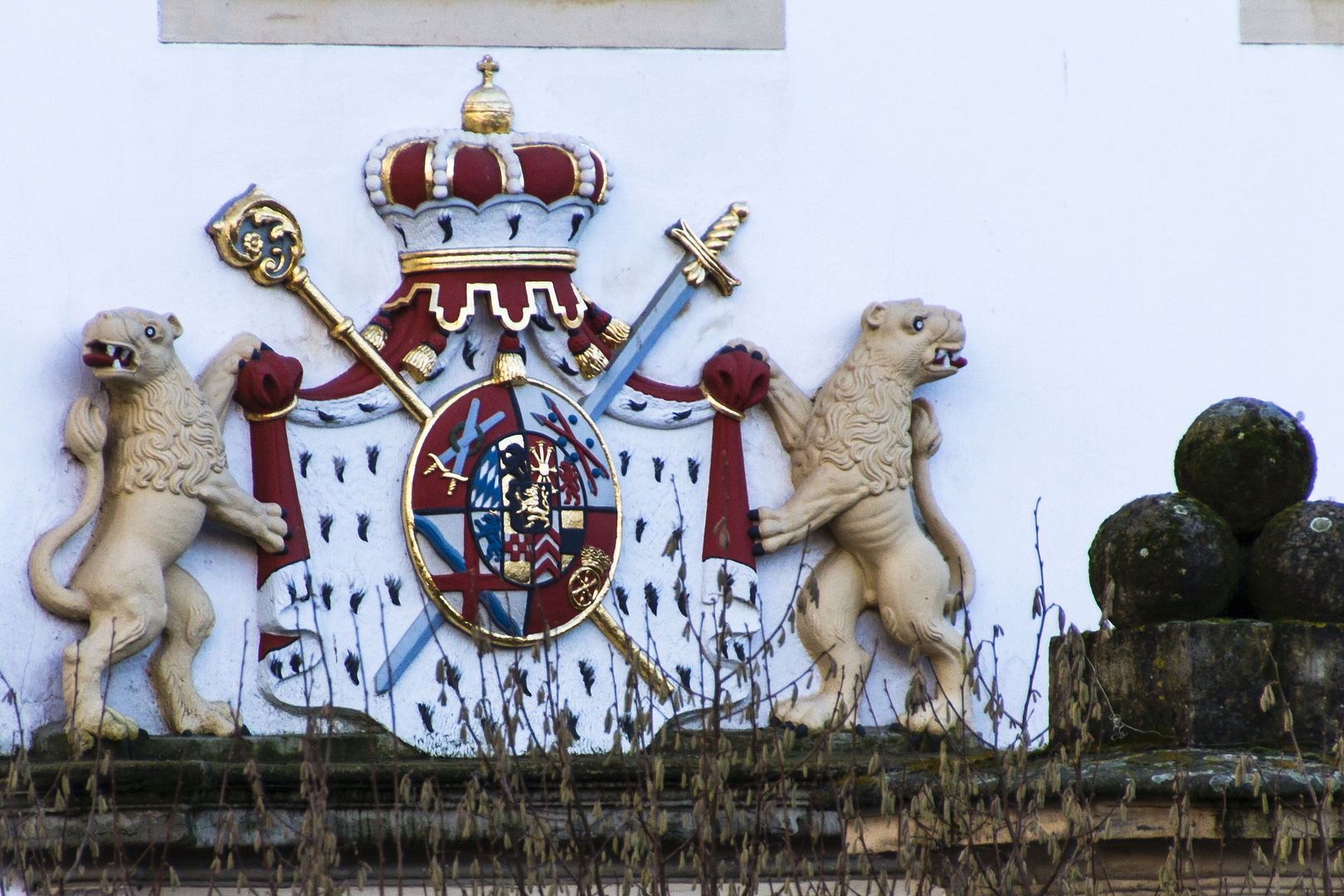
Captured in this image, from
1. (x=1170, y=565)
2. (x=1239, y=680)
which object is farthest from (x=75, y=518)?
(x=1239, y=680)

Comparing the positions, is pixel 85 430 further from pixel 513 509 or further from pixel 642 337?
pixel 642 337

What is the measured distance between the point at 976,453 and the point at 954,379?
0.75ft

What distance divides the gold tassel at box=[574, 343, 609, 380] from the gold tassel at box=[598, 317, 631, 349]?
0.05 meters

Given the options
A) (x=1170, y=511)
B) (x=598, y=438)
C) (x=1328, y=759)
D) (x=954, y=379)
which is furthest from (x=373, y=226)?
(x=1328, y=759)

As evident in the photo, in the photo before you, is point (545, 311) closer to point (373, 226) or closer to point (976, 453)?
point (373, 226)

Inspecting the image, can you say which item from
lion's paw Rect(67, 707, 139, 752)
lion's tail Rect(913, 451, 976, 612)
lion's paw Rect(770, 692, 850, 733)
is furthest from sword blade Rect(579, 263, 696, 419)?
lion's paw Rect(67, 707, 139, 752)

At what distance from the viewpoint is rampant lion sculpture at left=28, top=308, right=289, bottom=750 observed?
6.55 metres

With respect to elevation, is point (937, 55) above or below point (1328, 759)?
above

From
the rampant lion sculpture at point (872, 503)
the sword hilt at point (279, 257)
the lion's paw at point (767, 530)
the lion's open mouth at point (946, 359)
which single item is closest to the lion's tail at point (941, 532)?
the rampant lion sculpture at point (872, 503)

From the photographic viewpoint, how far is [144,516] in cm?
662

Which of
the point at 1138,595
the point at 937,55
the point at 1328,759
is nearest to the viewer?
the point at 1328,759

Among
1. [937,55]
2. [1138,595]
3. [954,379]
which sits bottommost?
[1138,595]

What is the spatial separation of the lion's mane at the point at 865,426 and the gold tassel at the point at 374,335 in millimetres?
1250

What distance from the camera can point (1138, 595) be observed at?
420 cm
